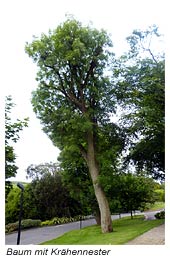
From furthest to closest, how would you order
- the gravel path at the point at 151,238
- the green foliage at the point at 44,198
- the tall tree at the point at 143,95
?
the green foliage at the point at 44,198
the tall tree at the point at 143,95
the gravel path at the point at 151,238

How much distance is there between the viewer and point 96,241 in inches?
112

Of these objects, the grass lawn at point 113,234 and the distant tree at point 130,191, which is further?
the distant tree at point 130,191

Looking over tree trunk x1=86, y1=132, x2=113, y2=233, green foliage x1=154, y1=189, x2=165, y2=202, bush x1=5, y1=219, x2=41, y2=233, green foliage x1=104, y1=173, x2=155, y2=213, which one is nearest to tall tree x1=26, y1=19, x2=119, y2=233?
tree trunk x1=86, y1=132, x2=113, y2=233

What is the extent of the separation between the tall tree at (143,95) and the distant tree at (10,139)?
1.10 metres

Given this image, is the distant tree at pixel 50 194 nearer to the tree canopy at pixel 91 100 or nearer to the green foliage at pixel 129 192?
the tree canopy at pixel 91 100

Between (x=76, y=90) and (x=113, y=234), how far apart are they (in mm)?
1572

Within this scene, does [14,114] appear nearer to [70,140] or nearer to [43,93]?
[43,93]

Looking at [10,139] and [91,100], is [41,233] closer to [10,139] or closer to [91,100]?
[10,139]

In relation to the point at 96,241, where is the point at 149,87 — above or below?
above

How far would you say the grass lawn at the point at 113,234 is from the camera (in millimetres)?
2848

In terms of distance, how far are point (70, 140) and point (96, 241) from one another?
3.92 ft

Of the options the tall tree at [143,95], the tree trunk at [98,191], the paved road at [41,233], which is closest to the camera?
the paved road at [41,233]

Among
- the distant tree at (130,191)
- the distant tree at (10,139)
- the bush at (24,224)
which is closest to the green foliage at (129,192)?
the distant tree at (130,191)
